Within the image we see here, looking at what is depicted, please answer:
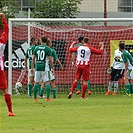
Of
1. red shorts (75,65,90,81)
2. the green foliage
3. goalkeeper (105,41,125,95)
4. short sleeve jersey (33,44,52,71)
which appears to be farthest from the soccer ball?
the green foliage

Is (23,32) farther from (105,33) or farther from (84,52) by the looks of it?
(84,52)

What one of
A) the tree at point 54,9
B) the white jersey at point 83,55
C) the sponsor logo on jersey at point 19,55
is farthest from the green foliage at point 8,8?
the white jersey at point 83,55

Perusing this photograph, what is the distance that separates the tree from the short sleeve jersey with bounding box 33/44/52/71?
12.3m

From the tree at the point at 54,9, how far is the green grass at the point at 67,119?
1435cm

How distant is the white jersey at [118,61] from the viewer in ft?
83.6

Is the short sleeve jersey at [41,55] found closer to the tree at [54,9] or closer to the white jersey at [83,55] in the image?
the white jersey at [83,55]

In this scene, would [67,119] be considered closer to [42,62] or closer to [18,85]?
[42,62]

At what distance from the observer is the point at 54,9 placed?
109ft

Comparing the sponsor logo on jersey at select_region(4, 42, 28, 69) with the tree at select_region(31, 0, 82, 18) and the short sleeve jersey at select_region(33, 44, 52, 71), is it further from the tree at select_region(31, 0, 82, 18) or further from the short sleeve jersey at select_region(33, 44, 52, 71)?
the short sleeve jersey at select_region(33, 44, 52, 71)

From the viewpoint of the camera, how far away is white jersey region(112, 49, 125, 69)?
1003 inches

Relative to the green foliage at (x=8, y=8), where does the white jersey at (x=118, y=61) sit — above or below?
below

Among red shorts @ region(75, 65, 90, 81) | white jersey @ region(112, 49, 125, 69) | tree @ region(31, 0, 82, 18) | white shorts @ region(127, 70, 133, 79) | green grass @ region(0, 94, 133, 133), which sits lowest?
green grass @ region(0, 94, 133, 133)

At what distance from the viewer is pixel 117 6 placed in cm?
4319

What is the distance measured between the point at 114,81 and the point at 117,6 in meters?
18.0
